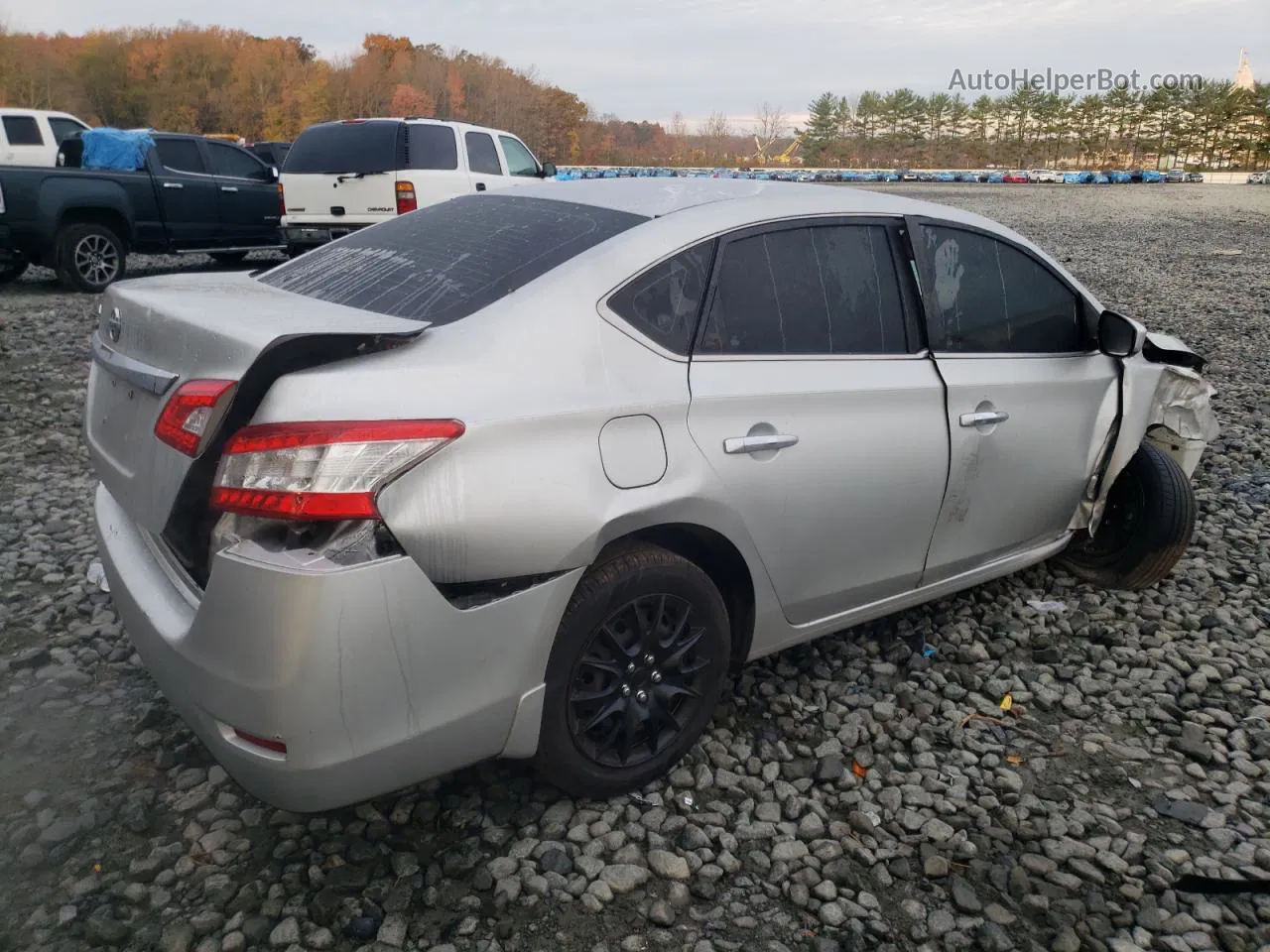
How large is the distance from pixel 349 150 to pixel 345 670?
10871 mm

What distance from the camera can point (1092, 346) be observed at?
12.4ft

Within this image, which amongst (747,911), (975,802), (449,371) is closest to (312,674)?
(449,371)

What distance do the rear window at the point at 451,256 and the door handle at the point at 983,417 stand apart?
1297 mm

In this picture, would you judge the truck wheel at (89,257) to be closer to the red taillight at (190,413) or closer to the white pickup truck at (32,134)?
the white pickup truck at (32,134)

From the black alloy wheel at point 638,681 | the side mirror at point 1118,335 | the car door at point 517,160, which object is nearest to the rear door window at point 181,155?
the car door at point 517,160

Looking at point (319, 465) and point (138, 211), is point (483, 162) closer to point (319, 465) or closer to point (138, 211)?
point (138, 211)

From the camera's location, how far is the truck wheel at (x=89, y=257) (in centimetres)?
1048

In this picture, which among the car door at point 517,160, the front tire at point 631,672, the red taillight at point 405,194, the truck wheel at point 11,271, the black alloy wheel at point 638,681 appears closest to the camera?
the front tire at point 631,672

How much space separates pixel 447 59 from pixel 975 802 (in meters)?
118

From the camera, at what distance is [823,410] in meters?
2.79

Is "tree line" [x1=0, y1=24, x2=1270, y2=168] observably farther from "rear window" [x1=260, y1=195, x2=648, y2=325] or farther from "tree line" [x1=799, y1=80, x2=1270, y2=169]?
"rear window" [x1=260, y1=195, x2=648, y2=325]

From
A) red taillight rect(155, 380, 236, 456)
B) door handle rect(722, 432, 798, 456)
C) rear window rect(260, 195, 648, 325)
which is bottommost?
door handle rect(722, 432, 798, 456)

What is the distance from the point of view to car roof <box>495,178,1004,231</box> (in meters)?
2.90

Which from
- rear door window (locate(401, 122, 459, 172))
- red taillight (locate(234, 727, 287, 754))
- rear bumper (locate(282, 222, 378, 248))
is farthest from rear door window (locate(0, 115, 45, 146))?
red taillight (locate(234, 727, 287, 754))
